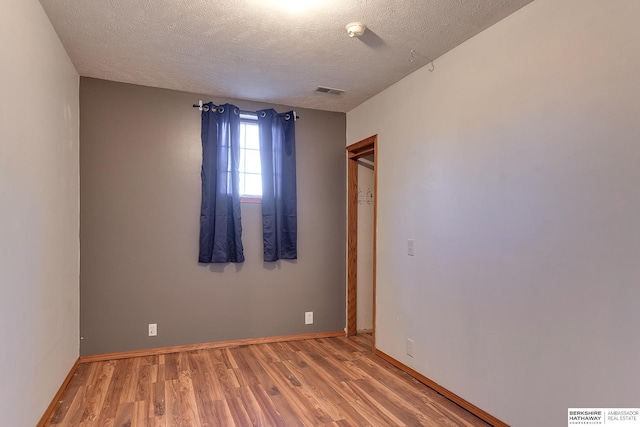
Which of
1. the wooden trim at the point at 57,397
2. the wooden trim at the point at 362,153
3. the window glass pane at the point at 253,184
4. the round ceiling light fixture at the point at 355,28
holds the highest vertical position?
the round ceiling light fixture at the point at 355,28

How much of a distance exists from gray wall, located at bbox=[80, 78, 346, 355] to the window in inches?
5.0

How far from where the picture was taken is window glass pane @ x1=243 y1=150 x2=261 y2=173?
3771mm

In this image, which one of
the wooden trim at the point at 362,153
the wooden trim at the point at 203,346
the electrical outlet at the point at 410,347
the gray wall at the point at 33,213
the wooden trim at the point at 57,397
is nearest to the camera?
the gray wall at the point at 33,213

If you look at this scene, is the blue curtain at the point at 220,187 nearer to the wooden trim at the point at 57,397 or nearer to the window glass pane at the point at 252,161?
the window glass pane at the point at 252,161

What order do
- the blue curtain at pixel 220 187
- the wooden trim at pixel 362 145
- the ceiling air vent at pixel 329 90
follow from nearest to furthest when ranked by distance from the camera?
the ceiling air vent at pixel 329 90 → the blue curtain at pixel 220 187 → the wooden trim at pixel 362 145

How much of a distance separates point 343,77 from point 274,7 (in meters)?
1.13

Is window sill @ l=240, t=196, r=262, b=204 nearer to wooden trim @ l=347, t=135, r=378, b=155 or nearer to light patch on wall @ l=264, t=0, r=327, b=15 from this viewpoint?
wooden trim @ l=347, t=135, r=378, b=155

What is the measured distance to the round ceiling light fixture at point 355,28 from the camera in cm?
225

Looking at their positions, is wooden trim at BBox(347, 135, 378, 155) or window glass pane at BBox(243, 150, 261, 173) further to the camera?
window glass pane at BBox(243, 150, 261, 173)

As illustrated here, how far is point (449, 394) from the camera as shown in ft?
8.38

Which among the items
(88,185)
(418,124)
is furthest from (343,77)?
(88,185)

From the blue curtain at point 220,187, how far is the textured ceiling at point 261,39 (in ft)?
1.08

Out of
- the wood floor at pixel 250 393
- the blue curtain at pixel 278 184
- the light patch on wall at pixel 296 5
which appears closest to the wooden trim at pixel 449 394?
the wood floor at pixel 250 393

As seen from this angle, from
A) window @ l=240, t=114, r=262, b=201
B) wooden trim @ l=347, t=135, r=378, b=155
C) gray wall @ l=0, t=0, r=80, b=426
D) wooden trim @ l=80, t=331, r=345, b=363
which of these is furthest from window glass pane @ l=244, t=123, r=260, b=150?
wooden trim @ l=80, t=331, r=345, b=363
